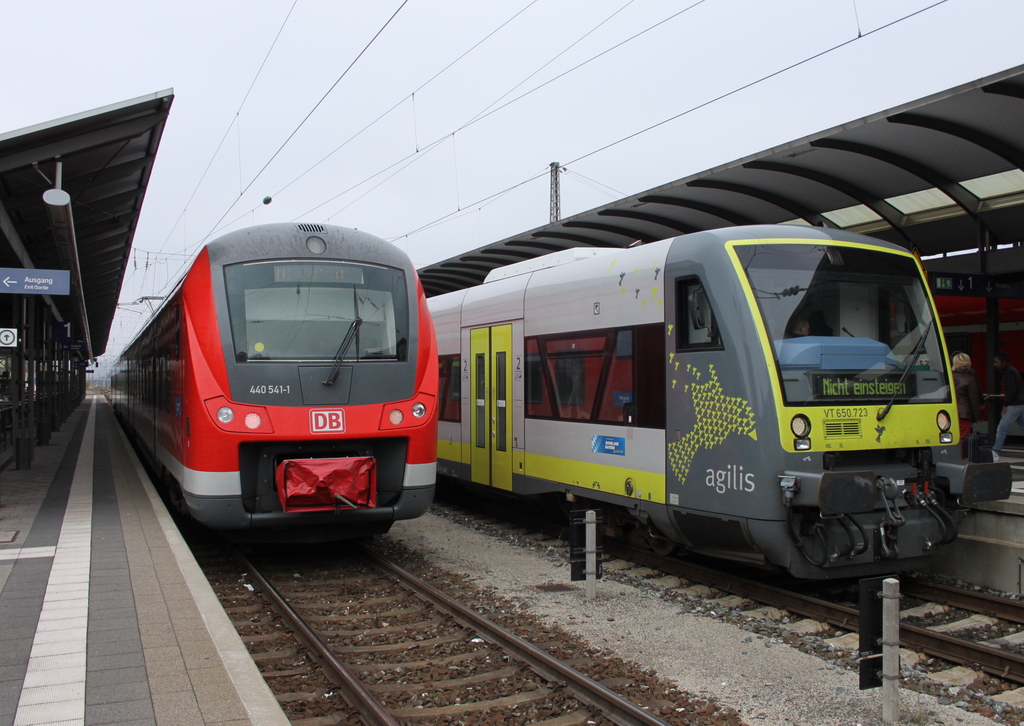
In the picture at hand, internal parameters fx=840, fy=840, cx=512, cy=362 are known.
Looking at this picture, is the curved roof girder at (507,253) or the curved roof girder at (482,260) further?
the curved roof girder at (482,260)

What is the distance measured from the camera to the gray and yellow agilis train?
252 inches

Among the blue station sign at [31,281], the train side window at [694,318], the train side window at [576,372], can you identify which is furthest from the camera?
the blue station sign at [31,281]

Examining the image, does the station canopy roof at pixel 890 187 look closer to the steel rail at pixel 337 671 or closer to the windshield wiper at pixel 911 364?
the windshield wiper at pixel 911 364

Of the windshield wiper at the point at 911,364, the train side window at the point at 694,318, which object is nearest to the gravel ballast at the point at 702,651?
the windshield wiper at the point at 911,364

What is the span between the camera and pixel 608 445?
8.18m

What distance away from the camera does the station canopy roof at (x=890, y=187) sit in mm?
9484

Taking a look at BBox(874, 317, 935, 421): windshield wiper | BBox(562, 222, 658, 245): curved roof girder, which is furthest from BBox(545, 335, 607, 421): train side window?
BBox(562, 222, 658, 245): curved roof girder

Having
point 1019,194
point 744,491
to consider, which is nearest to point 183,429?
point 744,491

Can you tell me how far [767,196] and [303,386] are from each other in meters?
7.91

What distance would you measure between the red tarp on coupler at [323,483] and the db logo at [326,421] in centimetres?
28

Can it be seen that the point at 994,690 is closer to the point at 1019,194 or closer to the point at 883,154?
the point at 883,154

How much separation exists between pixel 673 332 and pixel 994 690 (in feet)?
11.4

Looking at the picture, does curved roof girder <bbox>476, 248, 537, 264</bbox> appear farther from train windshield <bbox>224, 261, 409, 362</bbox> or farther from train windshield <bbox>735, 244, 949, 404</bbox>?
train windshield <bbox>735, 244, 949, 404</bbox>

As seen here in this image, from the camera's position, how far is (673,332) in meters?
7.27
